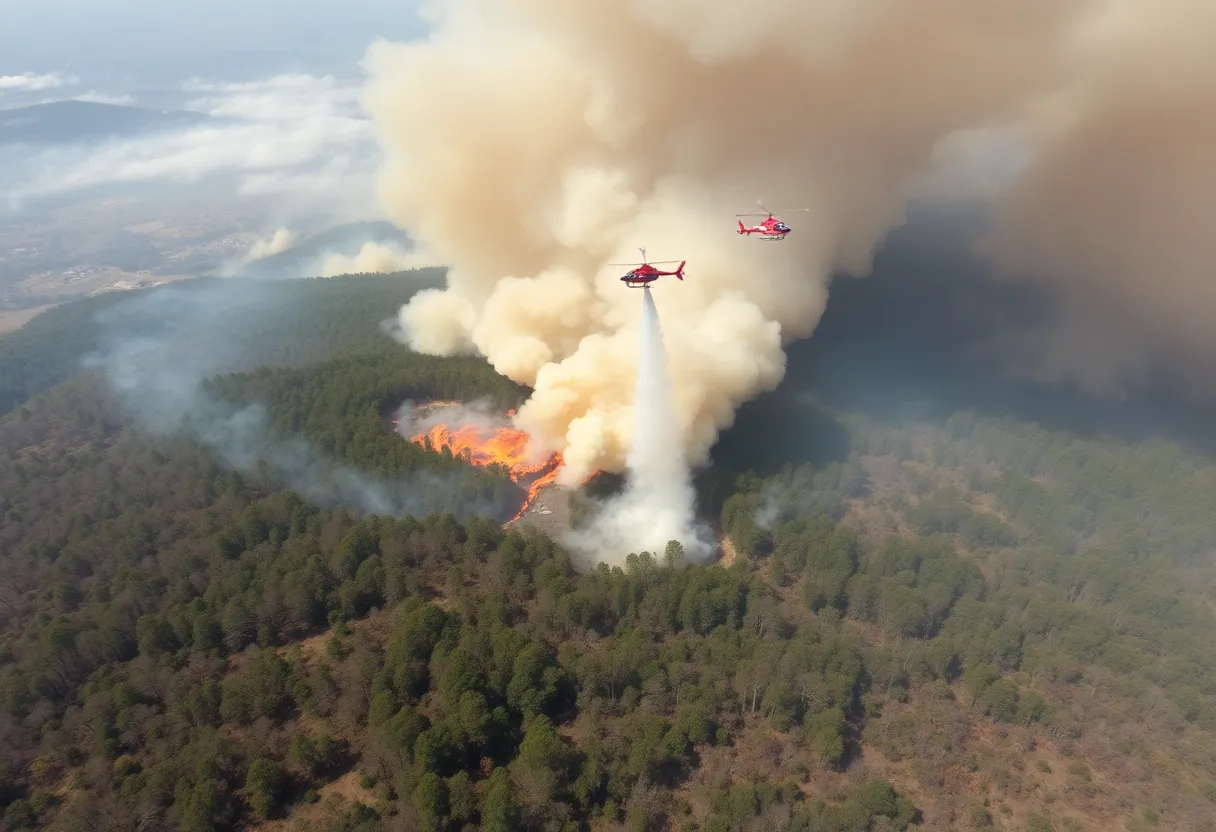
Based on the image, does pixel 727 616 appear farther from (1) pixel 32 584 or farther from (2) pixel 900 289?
(2) pixel 900 289

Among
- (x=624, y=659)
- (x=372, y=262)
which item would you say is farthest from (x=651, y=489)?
(x=372, y=262)

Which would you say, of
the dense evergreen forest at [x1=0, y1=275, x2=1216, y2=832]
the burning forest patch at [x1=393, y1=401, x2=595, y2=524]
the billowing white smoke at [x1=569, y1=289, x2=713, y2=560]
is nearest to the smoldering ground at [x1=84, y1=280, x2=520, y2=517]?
the dense evergreen forest at [x1=0, y1=275, x2=1216, y2=832]

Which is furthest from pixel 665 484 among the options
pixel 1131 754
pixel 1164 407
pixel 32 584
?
pixel 1164 407

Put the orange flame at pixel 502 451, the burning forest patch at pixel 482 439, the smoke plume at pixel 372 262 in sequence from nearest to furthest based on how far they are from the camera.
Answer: the orange flame at pixel 502 451, the burning forest patch at pixel 482 439, the smoke plume at pixel 372 262

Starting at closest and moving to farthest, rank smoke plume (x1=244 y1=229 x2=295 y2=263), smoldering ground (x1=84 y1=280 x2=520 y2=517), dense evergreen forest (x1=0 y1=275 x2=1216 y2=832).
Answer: dense evergreen forest (x1=0 y1=275 x2=1216 y2=832) → smoldering ground (x1=84 y1=280 x2=520 y2=517) → smoke plume (x1=244 y1=229 x2=295 y2=263)

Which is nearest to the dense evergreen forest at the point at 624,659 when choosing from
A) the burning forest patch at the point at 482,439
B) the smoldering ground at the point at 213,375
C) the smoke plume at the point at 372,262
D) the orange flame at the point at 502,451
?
the smoldering ground at the point at 213,375

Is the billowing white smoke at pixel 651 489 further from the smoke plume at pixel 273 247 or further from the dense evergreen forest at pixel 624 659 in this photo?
the smoke plume at pixel 273 247

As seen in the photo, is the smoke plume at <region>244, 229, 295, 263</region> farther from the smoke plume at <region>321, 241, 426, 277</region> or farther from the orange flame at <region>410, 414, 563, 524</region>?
the orange flame at <region>410, 414, 563, 524</region>

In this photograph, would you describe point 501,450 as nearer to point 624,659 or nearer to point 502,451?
point 502,451
